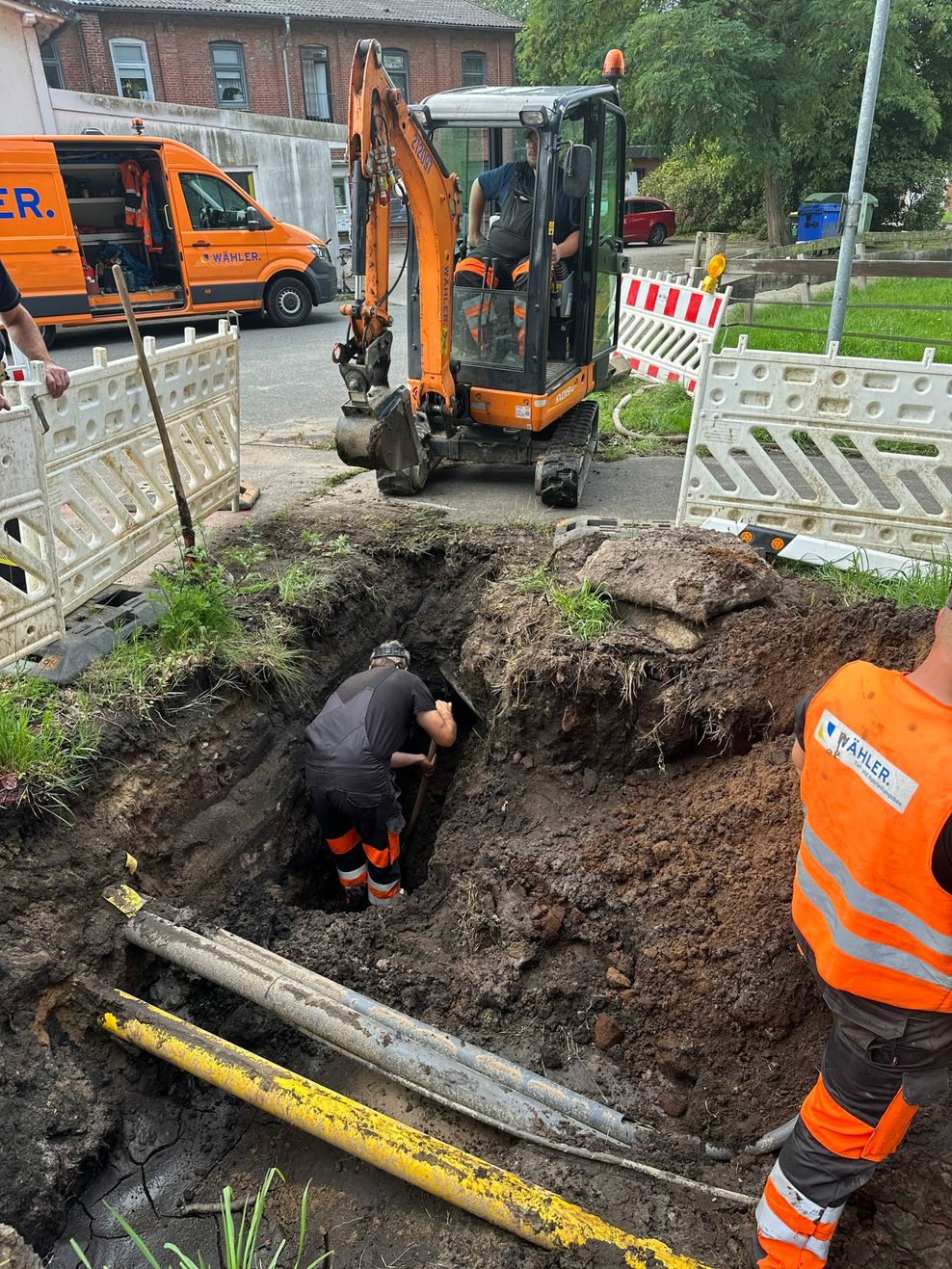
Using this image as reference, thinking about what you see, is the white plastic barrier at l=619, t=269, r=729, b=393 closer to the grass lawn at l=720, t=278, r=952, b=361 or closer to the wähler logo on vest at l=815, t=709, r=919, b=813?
the grass lawn at l=720, t=278, r=952, b=361

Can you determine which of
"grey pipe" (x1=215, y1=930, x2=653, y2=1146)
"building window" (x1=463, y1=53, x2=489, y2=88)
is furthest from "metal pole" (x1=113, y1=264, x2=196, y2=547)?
"building window" (x1=463, y1=53, x2=489, y2=88)

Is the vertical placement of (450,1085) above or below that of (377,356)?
below

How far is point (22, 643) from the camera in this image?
3.90 m

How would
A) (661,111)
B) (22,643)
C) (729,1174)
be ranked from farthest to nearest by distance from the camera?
(661,111)
(22,643)
(729,1174)

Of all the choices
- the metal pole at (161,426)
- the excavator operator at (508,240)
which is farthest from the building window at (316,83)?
the metal pole at (161,426)

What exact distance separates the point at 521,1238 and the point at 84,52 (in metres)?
32.9

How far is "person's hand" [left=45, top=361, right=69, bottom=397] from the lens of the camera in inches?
152

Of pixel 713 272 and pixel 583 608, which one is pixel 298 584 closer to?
pixel 583 608

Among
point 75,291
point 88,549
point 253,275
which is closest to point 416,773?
point 88,549

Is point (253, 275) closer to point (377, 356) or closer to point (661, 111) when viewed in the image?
point (377, 356)

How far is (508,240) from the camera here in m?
6.39

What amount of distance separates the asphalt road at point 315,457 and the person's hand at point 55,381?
102 inches

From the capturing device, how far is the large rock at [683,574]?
412 cm

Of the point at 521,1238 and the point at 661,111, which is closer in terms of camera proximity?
the point at 521,1238
